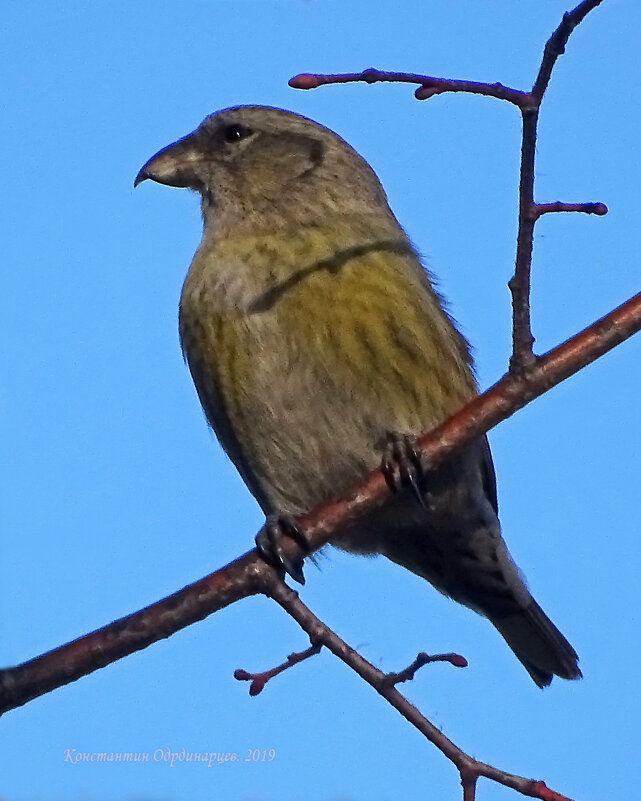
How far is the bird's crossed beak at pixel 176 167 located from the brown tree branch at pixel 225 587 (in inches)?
84.1

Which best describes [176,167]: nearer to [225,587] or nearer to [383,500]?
[383,500]

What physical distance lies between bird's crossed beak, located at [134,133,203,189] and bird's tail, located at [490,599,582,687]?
89.4 inches

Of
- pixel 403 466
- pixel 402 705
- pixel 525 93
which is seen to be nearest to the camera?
pixel 525 93

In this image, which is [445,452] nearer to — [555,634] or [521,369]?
[521,369]

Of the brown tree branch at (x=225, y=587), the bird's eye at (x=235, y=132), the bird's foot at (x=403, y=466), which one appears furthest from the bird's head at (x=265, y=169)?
the brown tree branch at (x=225, y=587)

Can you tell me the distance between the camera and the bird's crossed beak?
16.8 feet

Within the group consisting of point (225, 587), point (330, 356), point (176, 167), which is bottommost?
point (225, 587)

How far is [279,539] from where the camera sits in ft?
12.8

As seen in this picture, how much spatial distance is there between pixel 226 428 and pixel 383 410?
677 mm

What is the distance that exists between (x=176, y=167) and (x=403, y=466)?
2.01 meters

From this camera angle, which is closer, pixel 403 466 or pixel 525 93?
pixel 525 93

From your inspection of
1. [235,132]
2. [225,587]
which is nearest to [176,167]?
[235,132]

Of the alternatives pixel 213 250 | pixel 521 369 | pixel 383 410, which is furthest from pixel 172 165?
pixel 521 369

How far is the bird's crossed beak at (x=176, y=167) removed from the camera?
5125mm
